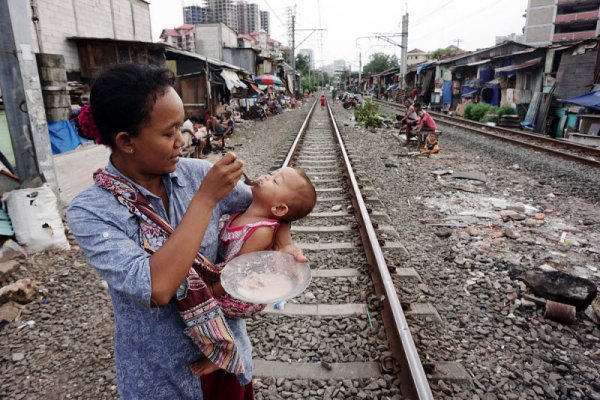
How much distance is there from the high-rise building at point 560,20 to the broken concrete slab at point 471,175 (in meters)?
53.8

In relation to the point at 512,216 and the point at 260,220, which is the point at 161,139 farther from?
the point at 512,216

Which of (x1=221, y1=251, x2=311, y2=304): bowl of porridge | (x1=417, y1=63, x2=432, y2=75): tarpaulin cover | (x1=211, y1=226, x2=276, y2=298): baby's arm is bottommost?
(x1=221, y1=251, x2=311, y2=304): bowl of porridge

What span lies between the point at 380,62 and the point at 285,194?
92483 mm

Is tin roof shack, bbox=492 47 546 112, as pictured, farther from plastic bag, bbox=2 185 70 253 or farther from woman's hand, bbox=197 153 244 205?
woman's hand, bbox=197 153 244 205

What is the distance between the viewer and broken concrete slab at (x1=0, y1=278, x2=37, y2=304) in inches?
135

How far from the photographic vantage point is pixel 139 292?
981 mm

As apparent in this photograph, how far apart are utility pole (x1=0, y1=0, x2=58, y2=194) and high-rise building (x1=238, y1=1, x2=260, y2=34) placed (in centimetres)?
8932

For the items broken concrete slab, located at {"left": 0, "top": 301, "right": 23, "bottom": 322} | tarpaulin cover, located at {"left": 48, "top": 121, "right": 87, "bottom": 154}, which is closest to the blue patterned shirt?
broken concrete slab, located at {"left": 0, "top": 301, "right": 23, "bottom": 322}

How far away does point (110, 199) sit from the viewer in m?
1.08

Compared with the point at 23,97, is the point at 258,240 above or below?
below

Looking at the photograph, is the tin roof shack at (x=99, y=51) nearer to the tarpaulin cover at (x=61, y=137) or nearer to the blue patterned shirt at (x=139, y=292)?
the tarpaulin cover at (x=61, y=137)

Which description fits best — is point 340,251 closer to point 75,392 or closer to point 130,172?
point 75,392

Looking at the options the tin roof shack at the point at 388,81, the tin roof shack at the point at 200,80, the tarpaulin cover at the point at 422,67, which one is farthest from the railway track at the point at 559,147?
the tin roof shack at the point at 388,81

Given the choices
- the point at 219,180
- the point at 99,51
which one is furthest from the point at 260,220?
the point at 99,51
